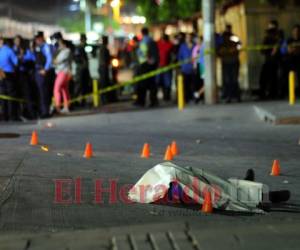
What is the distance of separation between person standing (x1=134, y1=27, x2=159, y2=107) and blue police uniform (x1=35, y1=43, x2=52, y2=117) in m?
2.74

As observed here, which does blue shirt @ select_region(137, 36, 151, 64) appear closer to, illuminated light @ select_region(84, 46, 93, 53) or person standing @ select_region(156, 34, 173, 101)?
person standing @ select_region(156, 34, 173, 101)

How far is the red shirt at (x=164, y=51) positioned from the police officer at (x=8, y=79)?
4.69 m

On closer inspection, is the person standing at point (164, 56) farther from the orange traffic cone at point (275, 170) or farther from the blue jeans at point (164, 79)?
the orange traffic cone at point (275, 170)

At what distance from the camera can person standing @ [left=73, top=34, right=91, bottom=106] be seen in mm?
18516

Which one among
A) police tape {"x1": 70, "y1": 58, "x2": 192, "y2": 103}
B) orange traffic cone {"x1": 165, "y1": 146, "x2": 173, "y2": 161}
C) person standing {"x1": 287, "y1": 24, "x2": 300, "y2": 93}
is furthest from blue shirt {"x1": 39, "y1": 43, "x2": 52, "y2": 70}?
orange traffic cone {"x1": 165, "y1": 146, "x2": 173, "y2": 161}

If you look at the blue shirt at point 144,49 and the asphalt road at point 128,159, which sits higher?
the blue shirt at point 144,49

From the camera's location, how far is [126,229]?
6594 millimetres

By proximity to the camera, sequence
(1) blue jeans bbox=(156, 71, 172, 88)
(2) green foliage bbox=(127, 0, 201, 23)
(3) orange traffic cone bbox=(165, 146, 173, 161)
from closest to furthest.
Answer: (3) orange traffic cone bbox=(165, 146, 173, 161)
(1) blue jeans bbox=(156, 71, 172, 88)
(2) green foliage bbox=(127, 0, 201, 23)

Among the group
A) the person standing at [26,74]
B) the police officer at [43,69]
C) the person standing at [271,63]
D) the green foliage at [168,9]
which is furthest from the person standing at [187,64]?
the green foliage at [168,9]

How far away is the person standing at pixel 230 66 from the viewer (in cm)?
1747

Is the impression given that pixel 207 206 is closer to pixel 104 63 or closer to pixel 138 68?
pixel 138 68

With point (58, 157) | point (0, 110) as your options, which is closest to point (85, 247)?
point (58, 157)

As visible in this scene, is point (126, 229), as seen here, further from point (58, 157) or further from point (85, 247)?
point (58, 157)

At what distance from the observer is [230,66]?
17797 mm
